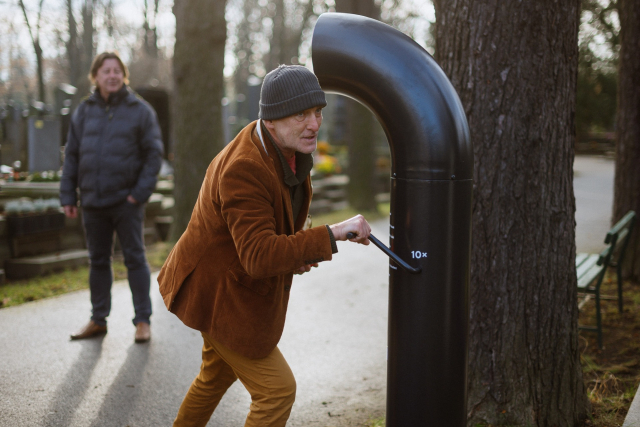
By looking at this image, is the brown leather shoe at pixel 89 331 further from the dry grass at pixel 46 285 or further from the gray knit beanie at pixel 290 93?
the gray knit beanie at pixel 290 93

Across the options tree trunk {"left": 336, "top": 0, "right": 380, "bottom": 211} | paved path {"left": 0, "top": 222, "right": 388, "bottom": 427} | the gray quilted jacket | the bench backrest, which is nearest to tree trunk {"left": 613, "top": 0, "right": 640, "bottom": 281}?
the bench backrest

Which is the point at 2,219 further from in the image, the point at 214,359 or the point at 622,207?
the point at 622,207

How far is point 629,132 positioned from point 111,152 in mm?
5465

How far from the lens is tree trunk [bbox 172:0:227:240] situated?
26.2 ft

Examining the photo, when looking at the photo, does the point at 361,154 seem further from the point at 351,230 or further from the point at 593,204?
the point at 351,230

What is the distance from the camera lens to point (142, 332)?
4.65 meters

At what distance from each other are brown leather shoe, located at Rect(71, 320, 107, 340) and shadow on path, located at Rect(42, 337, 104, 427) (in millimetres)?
58

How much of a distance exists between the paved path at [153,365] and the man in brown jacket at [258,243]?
4.22 ft

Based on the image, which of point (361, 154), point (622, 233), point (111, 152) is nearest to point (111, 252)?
point (111, 152)

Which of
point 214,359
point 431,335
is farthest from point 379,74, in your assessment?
point 214,359

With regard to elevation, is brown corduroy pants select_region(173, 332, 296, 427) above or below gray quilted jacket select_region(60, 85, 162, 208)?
below

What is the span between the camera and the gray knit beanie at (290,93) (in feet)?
7.13

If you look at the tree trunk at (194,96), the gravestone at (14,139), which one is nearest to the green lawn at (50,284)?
the tree trunk at (194,96)

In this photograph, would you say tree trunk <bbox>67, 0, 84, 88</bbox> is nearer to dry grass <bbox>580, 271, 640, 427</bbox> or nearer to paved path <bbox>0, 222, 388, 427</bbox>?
paved path <bbox>0, 222, 388, 427</bbox>
